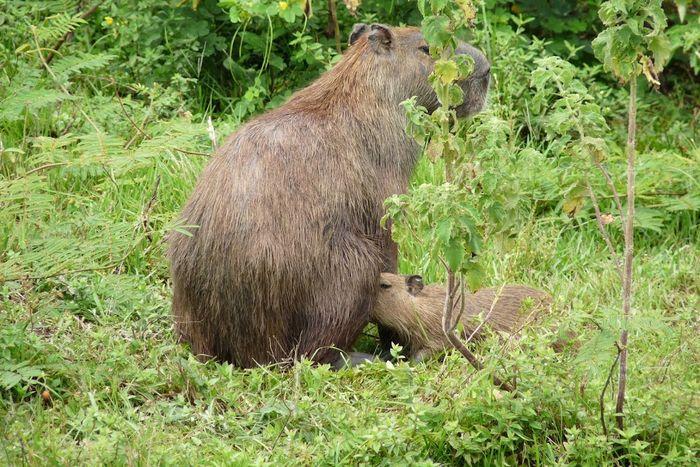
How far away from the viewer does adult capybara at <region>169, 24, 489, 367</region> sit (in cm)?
438

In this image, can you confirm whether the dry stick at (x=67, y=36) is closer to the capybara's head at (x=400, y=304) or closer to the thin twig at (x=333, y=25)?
the thin twig at (x=333, y=25)

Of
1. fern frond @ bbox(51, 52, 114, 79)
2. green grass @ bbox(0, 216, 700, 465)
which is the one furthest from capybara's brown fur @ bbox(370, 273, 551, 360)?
fern frond @ bbox(51, 52, 114, 79)

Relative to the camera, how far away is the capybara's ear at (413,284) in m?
4.69

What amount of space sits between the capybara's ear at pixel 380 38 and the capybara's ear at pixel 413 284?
1058 mm

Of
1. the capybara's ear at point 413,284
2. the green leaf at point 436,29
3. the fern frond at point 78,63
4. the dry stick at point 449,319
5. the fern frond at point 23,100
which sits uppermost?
the green leaf at point 436,29

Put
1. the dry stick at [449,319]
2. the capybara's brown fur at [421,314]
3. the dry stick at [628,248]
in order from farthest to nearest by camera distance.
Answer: the capybara's brown fur at [421,314]
the dry stick at [449,319]
the dry stick at [628,248]

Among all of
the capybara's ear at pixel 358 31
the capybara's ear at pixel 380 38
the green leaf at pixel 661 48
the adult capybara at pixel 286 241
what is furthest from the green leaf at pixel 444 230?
the capybara's ear at pixel 358 31

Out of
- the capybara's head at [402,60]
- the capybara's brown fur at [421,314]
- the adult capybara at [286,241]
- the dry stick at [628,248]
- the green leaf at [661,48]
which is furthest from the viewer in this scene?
the capybara's head at [402,60]

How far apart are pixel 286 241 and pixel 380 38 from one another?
3.88ft

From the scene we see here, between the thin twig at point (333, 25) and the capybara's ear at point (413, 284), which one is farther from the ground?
the thin twig at point (333, 25)

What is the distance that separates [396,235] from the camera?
3.66 metres

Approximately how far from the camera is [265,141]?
15.0 ft

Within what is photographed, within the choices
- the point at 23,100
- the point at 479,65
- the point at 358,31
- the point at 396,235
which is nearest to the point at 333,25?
the point at 358,31

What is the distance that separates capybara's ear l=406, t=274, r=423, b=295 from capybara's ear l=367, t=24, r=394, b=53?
1058 mm
